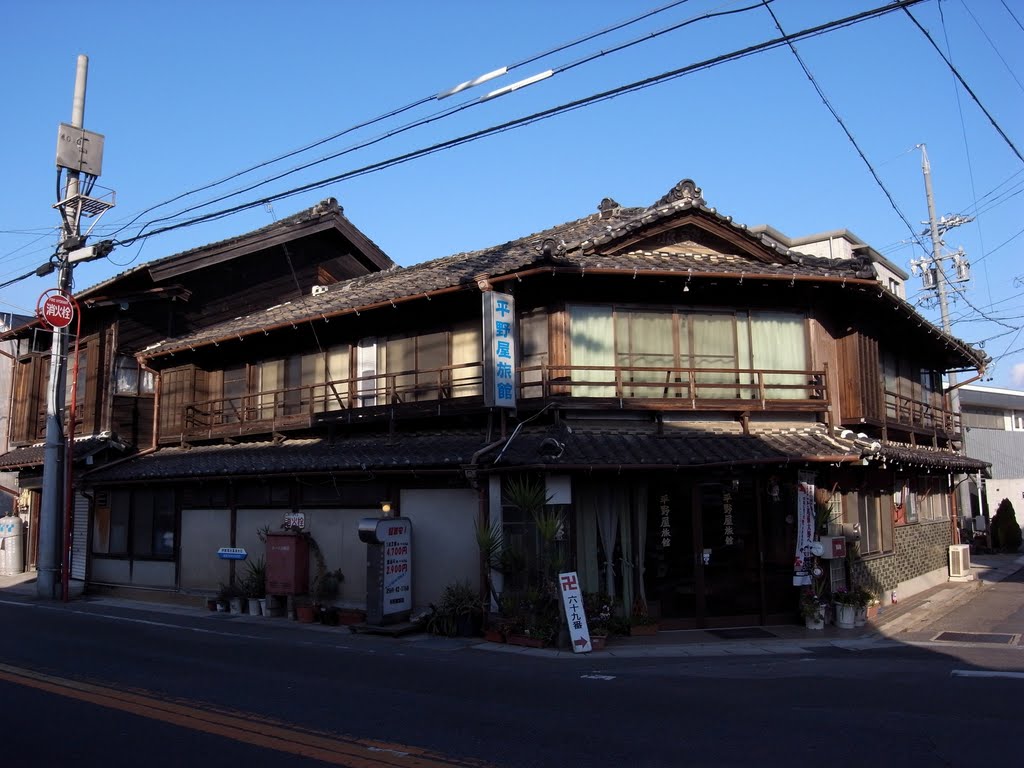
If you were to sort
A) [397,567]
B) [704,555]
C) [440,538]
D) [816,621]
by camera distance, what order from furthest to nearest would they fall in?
[440,538]
[397,567]
[704,555]
[816,621]

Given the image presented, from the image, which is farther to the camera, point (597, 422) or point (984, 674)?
point (597, 422)

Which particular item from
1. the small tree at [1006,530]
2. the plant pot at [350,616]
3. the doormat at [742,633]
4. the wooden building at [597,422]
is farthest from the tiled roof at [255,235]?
the small tree at [1006,530]

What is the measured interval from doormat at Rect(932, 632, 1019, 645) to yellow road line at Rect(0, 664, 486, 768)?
1037cm

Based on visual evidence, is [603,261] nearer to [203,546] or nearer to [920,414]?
[920,414]

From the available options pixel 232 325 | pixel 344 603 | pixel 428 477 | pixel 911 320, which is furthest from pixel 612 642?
pixel 232 325

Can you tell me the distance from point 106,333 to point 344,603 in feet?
38.0

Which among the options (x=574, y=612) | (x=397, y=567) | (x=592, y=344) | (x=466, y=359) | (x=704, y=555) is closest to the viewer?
(x=574, y=612)

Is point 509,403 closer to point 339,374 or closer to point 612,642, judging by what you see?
point 612,642

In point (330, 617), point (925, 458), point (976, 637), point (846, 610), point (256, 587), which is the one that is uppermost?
point (925, 458)

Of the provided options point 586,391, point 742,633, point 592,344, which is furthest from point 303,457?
point 742,633

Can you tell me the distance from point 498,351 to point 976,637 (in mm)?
9446

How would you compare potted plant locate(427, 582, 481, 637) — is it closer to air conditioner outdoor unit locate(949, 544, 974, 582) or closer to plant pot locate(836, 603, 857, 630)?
plant pot locate(836, 603, 857, 630)

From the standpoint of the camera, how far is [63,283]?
20.3m

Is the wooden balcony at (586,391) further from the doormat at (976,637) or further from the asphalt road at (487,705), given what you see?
the asphalt road at (487,705)
